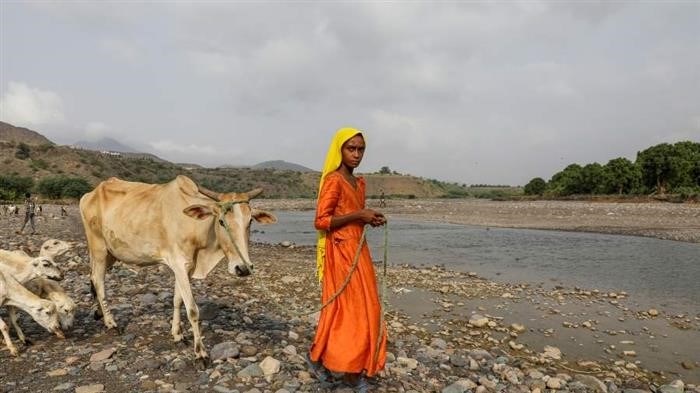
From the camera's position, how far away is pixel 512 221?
1414 inches

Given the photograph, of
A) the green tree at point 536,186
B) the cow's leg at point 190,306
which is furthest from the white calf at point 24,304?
the green tree at point 536,186

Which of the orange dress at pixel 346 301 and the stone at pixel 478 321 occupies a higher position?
the orange dress at pixel 346 301

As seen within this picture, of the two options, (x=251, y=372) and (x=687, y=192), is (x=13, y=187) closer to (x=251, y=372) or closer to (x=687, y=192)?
(x=251, y=372)

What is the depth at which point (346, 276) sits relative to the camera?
14.3 feet

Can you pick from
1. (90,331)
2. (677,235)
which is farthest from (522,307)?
(677,235)

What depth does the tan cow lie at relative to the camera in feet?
17.3

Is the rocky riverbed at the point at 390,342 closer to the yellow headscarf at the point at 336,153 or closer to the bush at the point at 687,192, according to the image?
the yellow headscarf at the point at 336,153

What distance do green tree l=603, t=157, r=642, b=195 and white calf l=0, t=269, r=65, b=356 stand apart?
64498mm

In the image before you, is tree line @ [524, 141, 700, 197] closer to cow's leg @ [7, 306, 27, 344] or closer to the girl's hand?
the girl's hand

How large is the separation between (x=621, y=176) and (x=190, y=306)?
65.2m

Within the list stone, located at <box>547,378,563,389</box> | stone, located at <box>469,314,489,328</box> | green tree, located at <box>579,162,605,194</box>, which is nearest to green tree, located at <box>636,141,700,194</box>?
green tree, located at <box>579,162,605,194</box>

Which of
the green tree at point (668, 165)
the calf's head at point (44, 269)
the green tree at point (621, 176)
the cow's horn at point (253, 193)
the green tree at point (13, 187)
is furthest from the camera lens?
the green tree at point (621, 176)

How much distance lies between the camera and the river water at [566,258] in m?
13.3

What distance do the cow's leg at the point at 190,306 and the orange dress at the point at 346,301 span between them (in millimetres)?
1715
